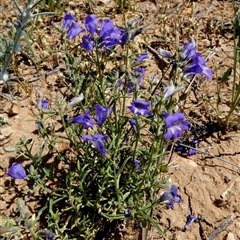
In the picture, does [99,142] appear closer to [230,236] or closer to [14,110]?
[230,236]

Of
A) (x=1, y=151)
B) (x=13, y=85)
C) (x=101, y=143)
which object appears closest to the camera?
(x=101, y=143)

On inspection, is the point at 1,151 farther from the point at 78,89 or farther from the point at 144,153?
the point at 144,153

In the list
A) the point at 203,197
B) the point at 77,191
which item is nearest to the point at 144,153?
the point at 77,191

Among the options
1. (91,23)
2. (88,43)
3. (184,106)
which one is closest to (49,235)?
(88,43)

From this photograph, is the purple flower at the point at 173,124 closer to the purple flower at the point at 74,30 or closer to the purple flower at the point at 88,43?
the purple flower at the point at 88,43

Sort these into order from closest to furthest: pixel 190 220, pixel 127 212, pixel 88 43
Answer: pixel 88 43 → pixel 127 212 → pixel 190 220

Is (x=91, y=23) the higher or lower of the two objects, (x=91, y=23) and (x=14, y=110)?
the higher
